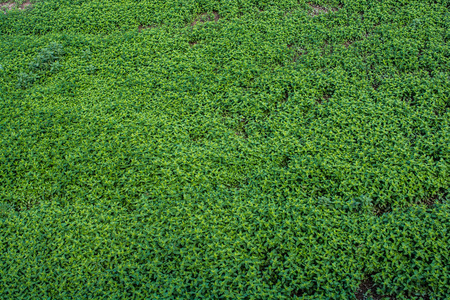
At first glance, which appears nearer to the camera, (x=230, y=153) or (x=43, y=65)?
(x=230, y=153)

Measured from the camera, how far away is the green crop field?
3.96 m

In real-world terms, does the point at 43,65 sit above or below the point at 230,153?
above

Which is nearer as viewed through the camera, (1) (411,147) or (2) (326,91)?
(1) (411,147)

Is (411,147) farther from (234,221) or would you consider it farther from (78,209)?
(78,209)

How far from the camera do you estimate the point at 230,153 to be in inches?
199

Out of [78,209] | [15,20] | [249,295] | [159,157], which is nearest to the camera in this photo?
[249,295]

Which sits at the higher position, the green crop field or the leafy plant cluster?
the leafy plant cluster

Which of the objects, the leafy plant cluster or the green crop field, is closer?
the green crop field

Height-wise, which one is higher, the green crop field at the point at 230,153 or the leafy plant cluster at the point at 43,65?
the leafy plant cluster at the point at 43,65

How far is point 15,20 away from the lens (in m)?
8.02

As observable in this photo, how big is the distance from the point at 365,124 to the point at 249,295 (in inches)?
A: 127

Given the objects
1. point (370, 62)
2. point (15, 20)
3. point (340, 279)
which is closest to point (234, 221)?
point (340, 279)

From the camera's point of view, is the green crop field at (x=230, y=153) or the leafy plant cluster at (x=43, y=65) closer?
the green crop field at (x=230, y=153)

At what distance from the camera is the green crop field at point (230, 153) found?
396cm
